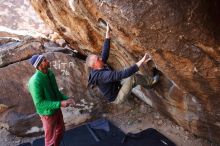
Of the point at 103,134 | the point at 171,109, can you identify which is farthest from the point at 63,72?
the point at 171,109

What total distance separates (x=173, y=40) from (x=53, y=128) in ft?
8.99

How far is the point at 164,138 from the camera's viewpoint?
813 centimetres

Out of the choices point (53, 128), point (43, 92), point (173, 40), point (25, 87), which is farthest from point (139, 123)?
point (173, 40)

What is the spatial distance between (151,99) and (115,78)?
277cm

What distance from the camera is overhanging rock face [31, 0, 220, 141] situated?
484cm

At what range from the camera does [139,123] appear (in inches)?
355

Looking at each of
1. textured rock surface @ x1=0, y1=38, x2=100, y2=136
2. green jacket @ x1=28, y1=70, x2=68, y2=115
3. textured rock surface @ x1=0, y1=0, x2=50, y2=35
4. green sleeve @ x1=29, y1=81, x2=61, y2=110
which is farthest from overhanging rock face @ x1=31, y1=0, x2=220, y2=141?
textured rock surface @ x1=0, y1=0, x2=50, y2=35

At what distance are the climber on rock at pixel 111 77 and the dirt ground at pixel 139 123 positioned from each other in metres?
1.71

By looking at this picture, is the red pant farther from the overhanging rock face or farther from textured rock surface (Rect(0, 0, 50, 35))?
textured rock surface (Rect(0, 0, 50, 35))

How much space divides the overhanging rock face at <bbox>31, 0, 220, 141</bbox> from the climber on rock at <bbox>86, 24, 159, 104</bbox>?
0.97 feet

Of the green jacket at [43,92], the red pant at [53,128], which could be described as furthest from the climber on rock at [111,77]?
the red pant at [53,128]

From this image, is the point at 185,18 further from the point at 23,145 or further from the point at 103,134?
the point at 23,145

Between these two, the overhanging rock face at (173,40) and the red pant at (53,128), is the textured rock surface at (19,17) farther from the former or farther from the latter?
the red pant at (53,128)

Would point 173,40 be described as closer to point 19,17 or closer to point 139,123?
point 139,123
